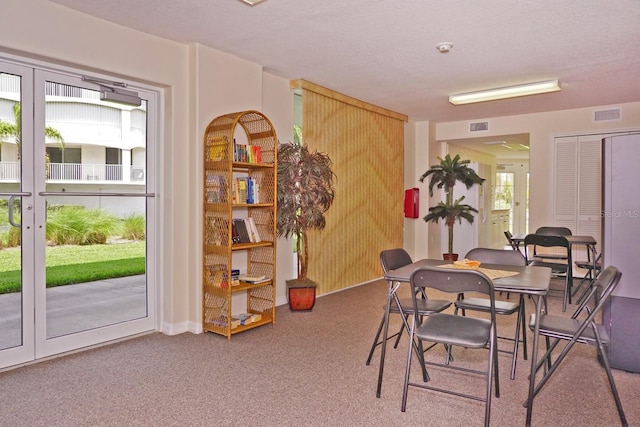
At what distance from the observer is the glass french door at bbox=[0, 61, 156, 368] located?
11.1ft

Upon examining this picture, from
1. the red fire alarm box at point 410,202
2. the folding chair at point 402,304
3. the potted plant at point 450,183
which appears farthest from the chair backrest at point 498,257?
the red fire alarm box at point 410,202

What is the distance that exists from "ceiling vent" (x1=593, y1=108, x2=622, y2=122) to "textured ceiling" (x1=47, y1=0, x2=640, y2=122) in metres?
0.83

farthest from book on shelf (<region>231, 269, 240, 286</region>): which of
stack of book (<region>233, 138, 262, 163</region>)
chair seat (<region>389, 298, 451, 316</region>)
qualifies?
chair seat (<region>389, 298, 451, 316</region>)

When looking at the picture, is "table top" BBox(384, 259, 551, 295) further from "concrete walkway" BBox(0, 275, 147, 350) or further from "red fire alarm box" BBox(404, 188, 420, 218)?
"red fire alarm box" BBox(404, 188, 420, 218)

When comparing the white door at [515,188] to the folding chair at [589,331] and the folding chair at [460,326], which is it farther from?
the folding chair at [460,326]

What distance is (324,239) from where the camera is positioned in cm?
587

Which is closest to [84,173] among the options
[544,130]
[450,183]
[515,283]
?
[515,283]

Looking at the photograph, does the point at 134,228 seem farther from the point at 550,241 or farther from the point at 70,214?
the point at 550,241

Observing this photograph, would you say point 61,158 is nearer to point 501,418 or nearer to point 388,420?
point 388,420

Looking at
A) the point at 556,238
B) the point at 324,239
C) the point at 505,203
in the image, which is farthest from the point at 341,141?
the point at 505,203

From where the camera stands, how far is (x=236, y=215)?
4664mm

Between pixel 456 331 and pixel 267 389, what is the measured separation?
1.30 m

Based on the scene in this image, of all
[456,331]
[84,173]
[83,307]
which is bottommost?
[83,307]

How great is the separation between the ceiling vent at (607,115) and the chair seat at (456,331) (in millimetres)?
5393
